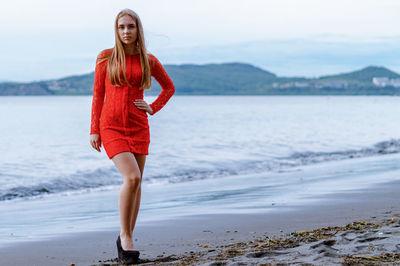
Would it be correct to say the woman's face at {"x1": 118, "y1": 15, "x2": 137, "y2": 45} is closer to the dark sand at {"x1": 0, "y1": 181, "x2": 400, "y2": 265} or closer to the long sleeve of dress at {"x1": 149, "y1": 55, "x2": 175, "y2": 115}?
the long sleeve of dress at {"x1": 149, "y1": 55, "x2": 175, "y2": 115}

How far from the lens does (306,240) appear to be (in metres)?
4.75

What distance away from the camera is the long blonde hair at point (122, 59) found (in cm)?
434

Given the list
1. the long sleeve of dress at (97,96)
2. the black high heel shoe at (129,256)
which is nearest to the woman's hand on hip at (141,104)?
the long sleeve of dress at (97,96)

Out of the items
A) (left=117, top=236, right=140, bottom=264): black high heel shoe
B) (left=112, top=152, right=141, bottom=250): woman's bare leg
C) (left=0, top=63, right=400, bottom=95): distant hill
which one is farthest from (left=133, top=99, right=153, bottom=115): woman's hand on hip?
(left=0, top=63, right=400, bottom=95): distant hill

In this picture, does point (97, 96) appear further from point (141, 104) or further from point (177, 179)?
point (177, 179)

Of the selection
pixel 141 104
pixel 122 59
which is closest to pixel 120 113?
pixel 141 104

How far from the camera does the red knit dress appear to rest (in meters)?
4.39

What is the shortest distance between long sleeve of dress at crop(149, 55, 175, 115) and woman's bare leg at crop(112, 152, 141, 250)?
0.57 m

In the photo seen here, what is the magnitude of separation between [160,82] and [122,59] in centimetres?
64

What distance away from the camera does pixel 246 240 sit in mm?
5246

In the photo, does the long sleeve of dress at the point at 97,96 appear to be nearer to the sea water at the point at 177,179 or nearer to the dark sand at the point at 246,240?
the sea water at the point at 177,179

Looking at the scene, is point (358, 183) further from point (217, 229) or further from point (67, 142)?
point (67, 142)

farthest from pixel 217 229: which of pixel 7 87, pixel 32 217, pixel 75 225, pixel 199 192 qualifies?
pixel 7 87

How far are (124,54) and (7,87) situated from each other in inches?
5569
